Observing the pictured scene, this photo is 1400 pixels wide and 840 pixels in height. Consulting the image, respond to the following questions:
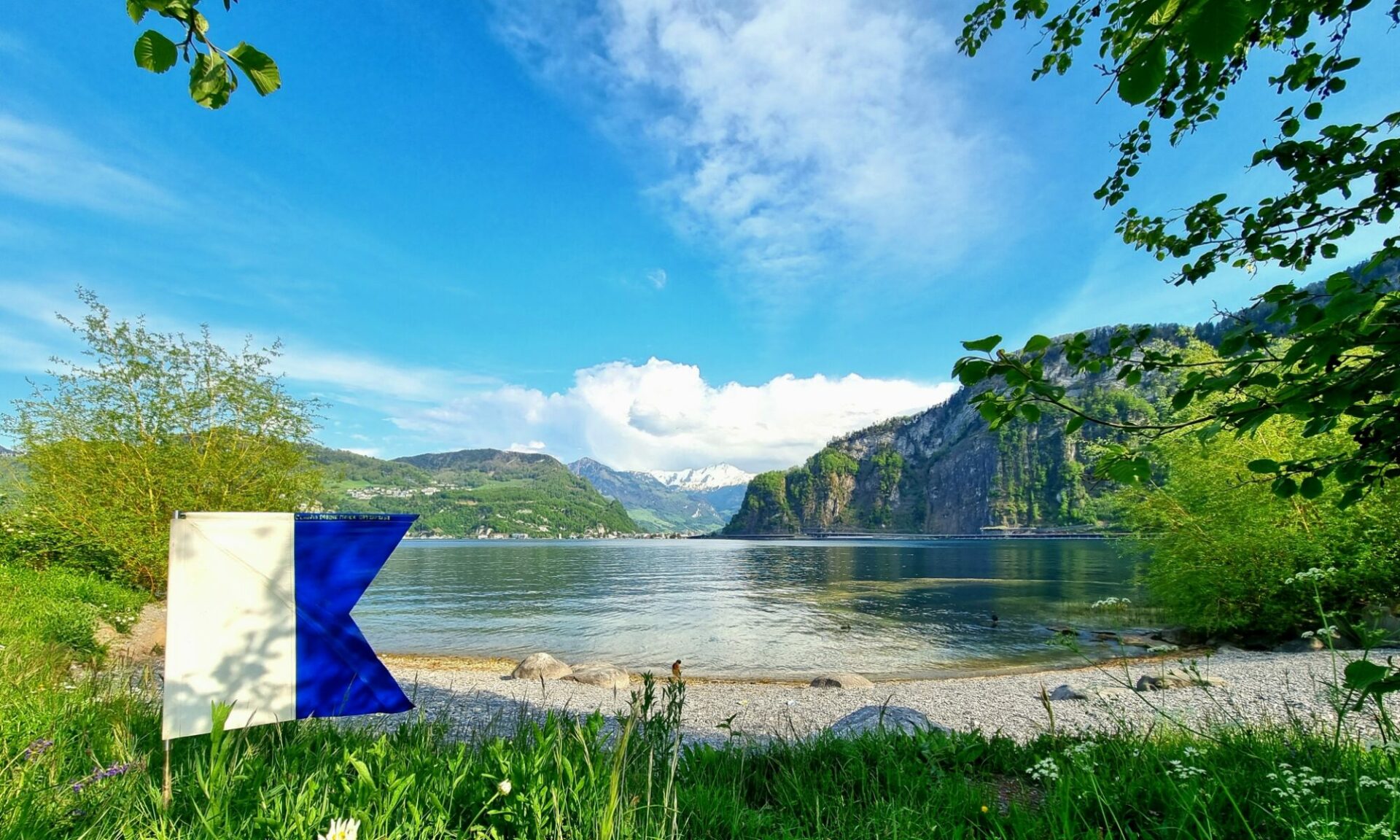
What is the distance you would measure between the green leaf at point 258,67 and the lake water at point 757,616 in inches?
718

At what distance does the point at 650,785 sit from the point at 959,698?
1143 cm

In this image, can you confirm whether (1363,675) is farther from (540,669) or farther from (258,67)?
(540,669)

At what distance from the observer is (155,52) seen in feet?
5.73

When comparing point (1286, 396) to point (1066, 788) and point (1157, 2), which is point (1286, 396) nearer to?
point (1157, 2)

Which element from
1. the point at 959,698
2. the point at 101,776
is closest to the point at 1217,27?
the point at 101,776

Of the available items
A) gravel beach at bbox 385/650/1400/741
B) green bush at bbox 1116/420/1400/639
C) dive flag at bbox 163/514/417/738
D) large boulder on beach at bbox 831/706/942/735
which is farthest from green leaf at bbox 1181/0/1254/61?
green bush at bbox 1116/420/1400/639

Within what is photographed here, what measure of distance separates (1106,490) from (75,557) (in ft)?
110

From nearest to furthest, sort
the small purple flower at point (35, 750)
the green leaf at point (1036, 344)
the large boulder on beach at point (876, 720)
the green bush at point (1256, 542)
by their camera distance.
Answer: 1. the green leaf at point (1036, 344)
2. the small purple flower at point (35, 750)
3. the large boulder on beach at point (876, 720)
4. the green bush at point (1256, 542)

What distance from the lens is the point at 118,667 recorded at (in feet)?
32.2

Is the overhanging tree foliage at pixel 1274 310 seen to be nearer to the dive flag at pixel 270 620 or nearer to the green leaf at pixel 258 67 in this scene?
the green leaf at pixel 258 67

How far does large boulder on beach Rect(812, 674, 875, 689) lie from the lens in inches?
577

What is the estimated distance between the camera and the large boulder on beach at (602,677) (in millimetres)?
14633

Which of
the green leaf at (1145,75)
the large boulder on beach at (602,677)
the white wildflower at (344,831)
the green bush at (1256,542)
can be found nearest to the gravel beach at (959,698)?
the large boulder on beach at (602,677)

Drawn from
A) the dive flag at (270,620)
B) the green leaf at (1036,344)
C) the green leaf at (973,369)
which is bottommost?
the dive flag at (270,620)
